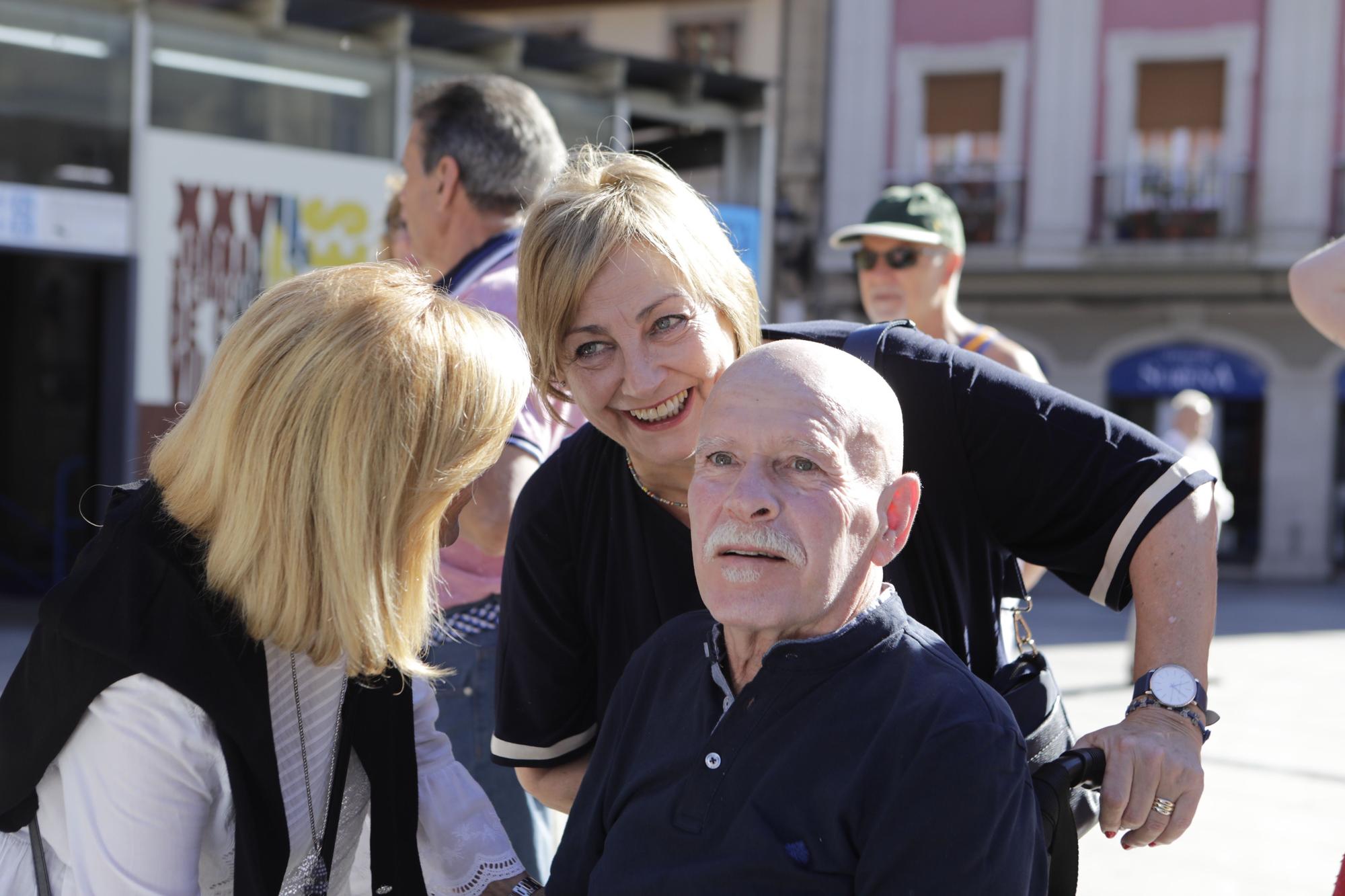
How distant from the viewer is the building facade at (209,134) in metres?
9.85

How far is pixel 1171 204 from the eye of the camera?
20.2m

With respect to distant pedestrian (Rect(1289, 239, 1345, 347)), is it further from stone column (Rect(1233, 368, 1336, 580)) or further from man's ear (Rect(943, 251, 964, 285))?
stone column (Rect(1233, 368, 1336, 580))

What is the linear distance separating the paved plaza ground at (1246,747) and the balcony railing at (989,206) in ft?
27.0

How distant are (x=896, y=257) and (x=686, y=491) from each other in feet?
8.07

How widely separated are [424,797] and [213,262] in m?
8.95

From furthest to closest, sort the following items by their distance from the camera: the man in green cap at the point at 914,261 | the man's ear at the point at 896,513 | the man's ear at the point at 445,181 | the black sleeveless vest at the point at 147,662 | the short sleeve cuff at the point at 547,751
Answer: the man in green cap at the point at 914,261 < the man's ear at the point at 445,181 < the short sleeve cuff at the point at 547,751 < the man's ear at the point at 896,513 < the black sleeveless vest at the point at 147,662

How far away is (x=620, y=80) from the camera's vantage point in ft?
38.0

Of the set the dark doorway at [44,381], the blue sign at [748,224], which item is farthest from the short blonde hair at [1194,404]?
the dark doorway at [44,381]

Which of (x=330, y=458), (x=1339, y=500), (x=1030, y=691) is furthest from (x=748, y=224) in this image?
(x=1339, y=500)

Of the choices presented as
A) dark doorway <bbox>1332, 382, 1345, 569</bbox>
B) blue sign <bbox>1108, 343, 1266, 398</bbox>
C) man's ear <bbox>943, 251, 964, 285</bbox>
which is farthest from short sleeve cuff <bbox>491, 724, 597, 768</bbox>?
dark doorway <bbox>1332, 382, 1345, 569</bbox>

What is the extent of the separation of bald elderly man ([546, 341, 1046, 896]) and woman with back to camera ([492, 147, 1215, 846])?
0.82 feet

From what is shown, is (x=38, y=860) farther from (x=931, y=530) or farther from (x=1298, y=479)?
(x=1298, y=479)

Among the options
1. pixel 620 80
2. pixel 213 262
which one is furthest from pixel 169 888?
pixel 620 80

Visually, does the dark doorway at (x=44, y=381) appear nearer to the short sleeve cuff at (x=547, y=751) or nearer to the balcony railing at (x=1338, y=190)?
the short sleeve cuff at (x=547, y=751)
